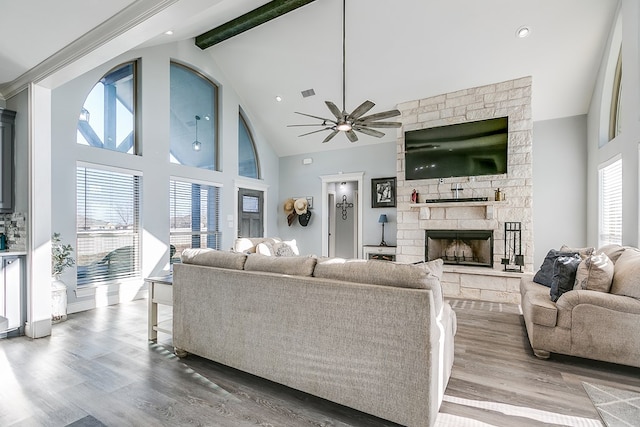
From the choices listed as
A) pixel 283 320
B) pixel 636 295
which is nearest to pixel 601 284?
pixel 636 295

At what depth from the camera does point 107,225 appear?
4.74 m

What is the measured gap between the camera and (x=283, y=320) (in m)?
2.18

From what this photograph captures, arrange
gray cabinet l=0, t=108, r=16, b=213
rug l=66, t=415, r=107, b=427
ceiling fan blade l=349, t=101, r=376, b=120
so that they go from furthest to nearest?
ceiling fan blade l=349, t=101, r=376, b=120, gray cabinet l=0, t=108, r=16, b=213, rug l=66, t=415, r=107, b=427

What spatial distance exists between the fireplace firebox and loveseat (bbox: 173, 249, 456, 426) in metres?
3.33

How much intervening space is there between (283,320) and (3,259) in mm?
3071

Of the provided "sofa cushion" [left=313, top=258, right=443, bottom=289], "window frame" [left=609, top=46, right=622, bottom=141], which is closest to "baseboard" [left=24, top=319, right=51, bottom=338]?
"sofa cushion" [left=313, top=258, right=443, bottom=289]

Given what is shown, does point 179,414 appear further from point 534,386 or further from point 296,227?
point 296,227

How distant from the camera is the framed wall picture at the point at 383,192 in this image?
6.77 meters

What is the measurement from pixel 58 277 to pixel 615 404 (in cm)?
557

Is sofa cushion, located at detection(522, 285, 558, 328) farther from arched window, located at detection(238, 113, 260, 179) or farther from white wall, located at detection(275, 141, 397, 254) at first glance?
arched window, located at detection(238, 113, 260, 179)

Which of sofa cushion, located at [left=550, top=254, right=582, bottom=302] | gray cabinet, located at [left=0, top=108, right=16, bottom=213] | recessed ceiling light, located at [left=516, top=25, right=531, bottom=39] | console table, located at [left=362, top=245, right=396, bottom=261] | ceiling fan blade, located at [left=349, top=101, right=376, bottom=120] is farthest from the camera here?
console table, located at [left=362, top=245, right=396, bottom=261]

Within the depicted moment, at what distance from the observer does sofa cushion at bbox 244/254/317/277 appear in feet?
7.23

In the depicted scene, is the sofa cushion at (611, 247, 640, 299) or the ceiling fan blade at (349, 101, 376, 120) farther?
the ceiling fan blade at (349, 101, 376, 120)

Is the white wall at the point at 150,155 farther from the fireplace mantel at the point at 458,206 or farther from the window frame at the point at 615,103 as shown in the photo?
the window frame at the point at 615,103
